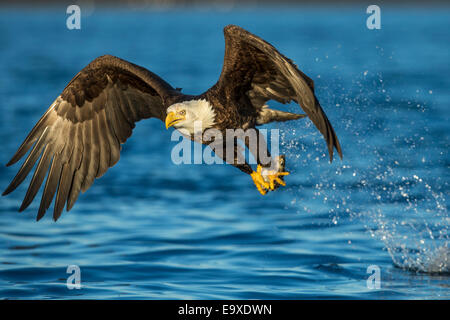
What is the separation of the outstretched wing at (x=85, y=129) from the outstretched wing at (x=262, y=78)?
111 cm

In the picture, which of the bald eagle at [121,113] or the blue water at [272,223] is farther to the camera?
the blue water at [272,223]

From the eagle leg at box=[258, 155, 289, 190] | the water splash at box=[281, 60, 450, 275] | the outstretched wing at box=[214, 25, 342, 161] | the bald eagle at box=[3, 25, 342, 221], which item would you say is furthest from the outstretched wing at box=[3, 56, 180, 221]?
the water splash at box=[281, 60, 450, 275]

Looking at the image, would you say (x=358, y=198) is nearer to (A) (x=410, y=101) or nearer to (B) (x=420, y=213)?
(B) (x=420, y=213)

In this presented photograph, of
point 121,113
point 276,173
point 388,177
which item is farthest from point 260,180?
point 388,177

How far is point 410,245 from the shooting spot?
842 cm

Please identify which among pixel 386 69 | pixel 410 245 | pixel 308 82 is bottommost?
pixel 410 245

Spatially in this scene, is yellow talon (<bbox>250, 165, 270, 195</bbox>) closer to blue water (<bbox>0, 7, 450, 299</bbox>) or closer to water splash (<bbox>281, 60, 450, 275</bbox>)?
blue water (<bbox>0, 7, 450, 299</bbox>)

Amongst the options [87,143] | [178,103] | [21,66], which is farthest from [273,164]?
[21,66]

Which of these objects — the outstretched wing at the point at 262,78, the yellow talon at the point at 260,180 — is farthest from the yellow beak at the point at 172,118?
the yellow talon at the point at 260,180

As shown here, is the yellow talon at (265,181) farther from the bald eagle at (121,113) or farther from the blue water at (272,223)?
the blue water at (272,223)

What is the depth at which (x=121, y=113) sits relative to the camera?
26.2 feet

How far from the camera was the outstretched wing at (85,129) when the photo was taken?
774cm

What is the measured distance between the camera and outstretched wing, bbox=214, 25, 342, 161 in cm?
594

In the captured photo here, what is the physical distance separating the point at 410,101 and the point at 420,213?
7913 millimetres
